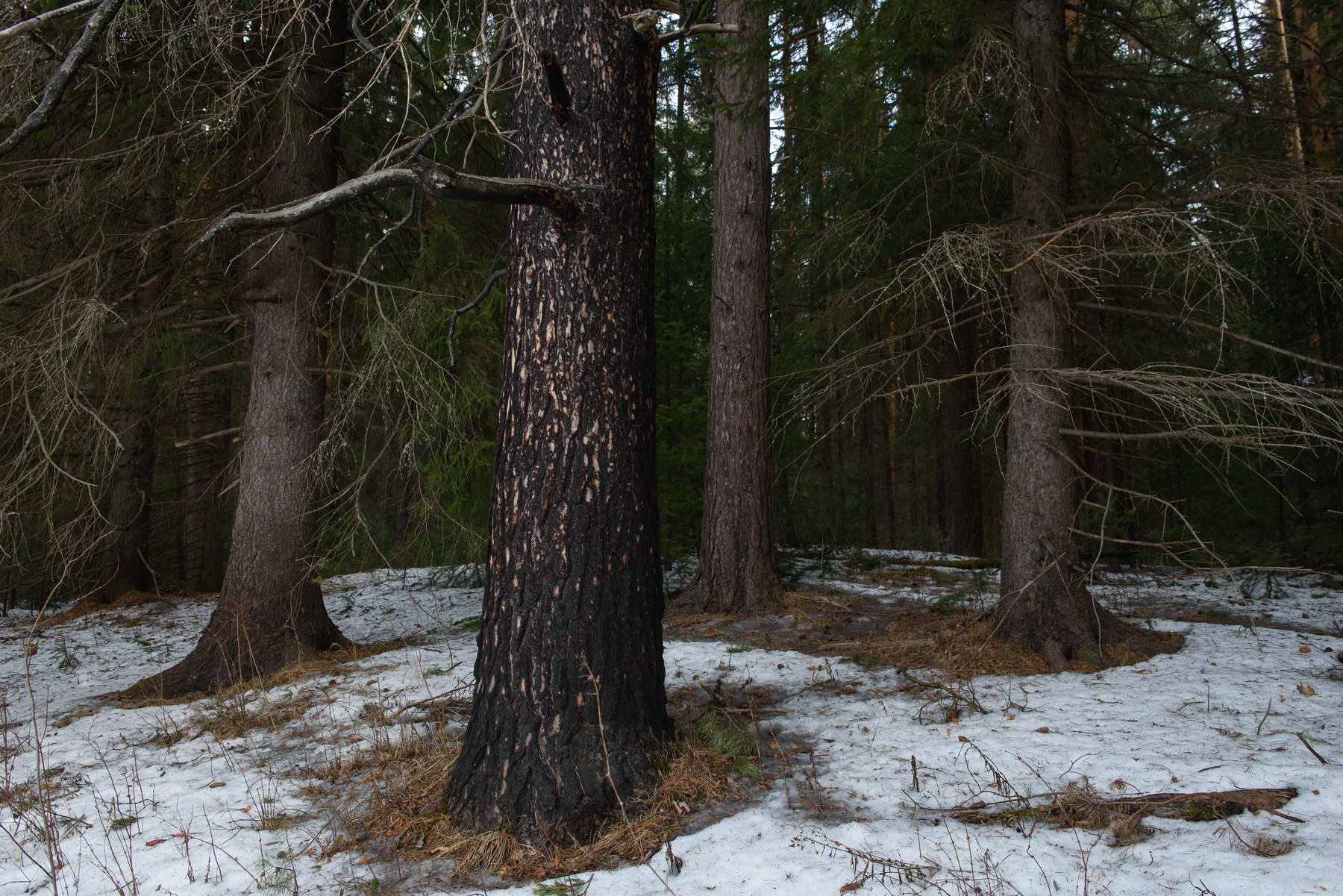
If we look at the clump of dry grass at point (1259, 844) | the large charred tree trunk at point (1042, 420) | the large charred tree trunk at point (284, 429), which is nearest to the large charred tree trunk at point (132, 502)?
the large charred tree trunk at point (284, 429)

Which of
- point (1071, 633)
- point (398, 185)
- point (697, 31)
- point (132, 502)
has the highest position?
point (697, 31)

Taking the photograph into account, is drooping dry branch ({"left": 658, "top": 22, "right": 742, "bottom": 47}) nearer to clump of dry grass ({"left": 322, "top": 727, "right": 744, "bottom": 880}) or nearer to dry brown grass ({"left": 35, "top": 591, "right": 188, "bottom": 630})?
clump of dry grass ({"left": 322, "top": 727, "right": 744, "bottom": 880})

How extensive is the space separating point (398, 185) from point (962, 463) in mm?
10933

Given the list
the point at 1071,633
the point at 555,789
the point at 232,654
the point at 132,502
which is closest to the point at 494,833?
the point at 555,789

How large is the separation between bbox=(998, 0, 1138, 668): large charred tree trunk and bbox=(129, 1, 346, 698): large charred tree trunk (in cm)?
574

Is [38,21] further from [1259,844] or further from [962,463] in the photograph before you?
[962,463]

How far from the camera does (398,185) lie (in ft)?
9.93

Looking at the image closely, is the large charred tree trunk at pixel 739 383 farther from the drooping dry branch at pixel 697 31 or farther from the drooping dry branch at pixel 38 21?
the drooping dry branch at pixel 38 21

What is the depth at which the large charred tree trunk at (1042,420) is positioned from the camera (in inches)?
230

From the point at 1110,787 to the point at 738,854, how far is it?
5.86 ft

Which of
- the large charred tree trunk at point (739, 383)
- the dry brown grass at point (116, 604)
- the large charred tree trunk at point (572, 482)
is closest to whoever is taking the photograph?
the large charred tree trunk at point (572, 482)

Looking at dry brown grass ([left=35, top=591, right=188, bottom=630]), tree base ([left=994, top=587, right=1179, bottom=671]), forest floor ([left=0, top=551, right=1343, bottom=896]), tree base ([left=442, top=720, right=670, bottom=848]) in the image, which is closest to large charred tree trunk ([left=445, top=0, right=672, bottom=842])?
tree base ([left=442, top=720, right=670, bottom=848])

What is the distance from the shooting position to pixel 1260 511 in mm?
13508

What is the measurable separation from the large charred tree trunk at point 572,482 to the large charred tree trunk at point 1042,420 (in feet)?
11.3
